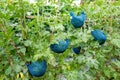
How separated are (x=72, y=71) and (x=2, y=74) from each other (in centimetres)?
45

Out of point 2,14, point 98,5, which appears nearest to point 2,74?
point 2,14

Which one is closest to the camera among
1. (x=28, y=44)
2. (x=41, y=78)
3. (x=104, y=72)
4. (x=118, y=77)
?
(x=28, y=44)

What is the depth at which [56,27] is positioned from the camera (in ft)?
5.52

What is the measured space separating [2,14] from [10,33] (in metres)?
0.12

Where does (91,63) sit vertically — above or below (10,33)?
below

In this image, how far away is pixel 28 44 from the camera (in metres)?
1.78

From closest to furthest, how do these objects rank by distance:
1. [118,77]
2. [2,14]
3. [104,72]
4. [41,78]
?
[2,14], [41,78], [104,72], [118,77]

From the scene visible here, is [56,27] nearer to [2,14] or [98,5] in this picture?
[2,14]

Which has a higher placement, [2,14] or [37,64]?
[2,14]

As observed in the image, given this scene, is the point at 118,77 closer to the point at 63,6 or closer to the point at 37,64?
the point at 63,6

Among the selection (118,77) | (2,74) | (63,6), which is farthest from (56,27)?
(118,77)

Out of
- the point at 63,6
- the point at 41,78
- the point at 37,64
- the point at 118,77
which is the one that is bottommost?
the point at 118,77

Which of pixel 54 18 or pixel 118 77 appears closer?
pixel 54 18

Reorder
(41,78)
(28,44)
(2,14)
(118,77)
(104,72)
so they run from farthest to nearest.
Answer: (118,77) → (104,72) → (41,78) → (28,44) → (2,14)
